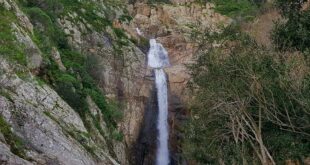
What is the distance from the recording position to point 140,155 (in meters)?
43.6

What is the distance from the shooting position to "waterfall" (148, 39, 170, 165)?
145 ft

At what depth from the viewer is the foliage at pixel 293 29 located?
2638 cm

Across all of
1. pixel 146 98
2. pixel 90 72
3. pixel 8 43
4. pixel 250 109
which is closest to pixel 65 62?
pixel 90 72

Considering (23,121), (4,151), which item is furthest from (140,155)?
(4,151)

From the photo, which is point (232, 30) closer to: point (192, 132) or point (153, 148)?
point (192, 132)

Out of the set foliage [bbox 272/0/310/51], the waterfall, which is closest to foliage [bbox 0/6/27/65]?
foliage [bbox 272/0/310/51]

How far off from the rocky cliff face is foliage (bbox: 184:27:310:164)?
7.02m

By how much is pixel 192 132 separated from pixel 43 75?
11226 millimetres

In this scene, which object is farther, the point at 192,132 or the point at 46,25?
the point at 46,25

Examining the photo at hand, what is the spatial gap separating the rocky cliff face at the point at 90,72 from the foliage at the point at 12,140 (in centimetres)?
5

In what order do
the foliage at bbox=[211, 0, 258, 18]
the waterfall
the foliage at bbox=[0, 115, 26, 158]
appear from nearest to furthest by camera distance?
1. the foliage at bbox=[0, 115, 26, 158]
2. the waterfall
3. the foliage at bbox=[211, 0, 258, 18]

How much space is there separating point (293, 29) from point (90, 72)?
23.3 m

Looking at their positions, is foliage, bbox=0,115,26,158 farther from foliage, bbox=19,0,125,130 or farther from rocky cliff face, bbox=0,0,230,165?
foliage, bbox=19,0,125,130

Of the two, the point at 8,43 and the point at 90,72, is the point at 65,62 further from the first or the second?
the point at 8,43
